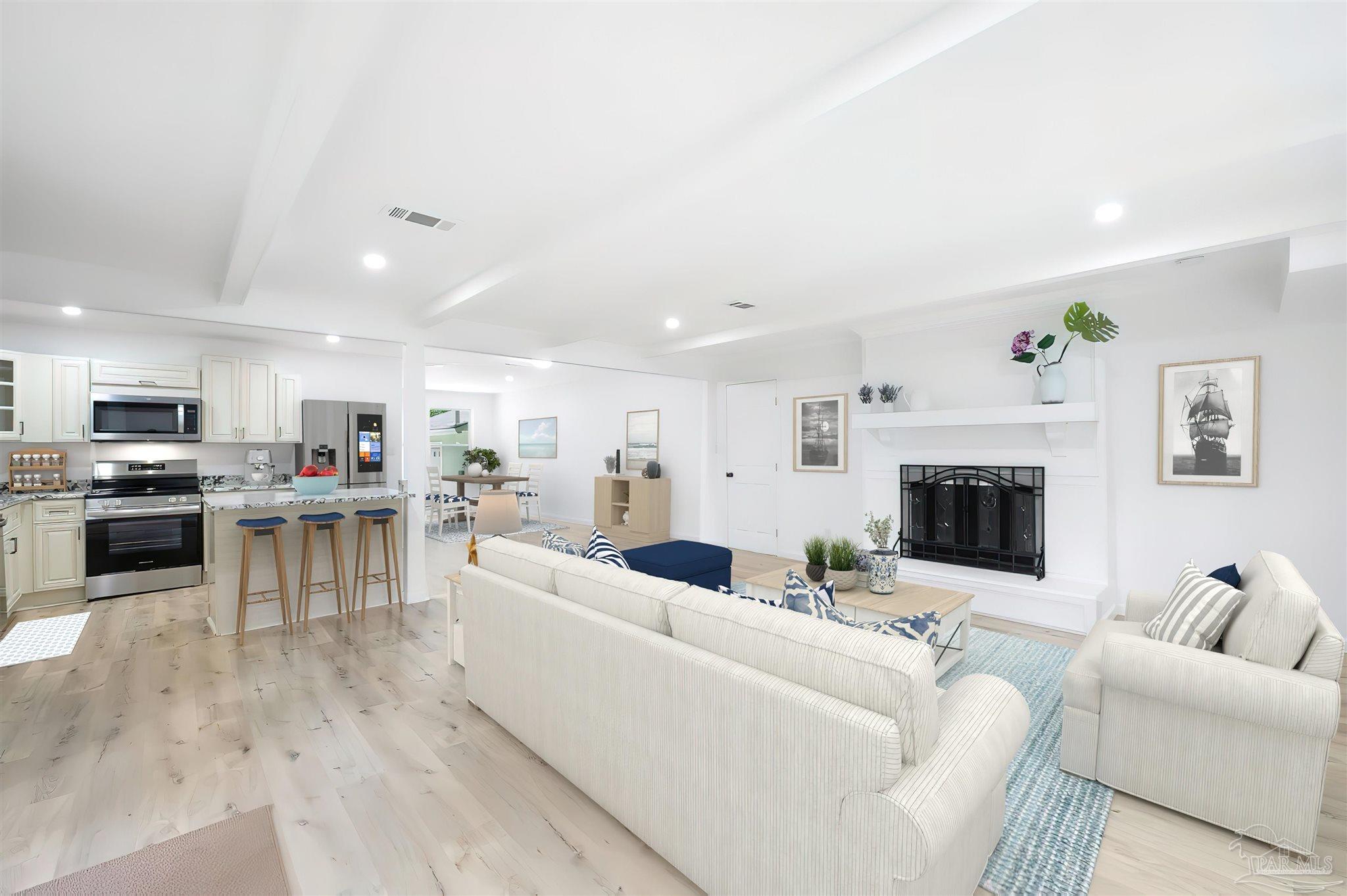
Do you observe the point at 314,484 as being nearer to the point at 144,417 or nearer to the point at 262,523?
the point at 262,523

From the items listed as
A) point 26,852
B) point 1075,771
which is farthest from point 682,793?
point 26,852

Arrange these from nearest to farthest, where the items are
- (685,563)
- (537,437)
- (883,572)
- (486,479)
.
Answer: (883,572)
(685,563)
(486,479)
(537,437)

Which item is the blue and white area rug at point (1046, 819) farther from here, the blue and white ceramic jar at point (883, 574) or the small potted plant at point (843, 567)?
the small potted plant at point (843, 567)

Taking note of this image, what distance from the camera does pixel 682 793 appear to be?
1.73 meters

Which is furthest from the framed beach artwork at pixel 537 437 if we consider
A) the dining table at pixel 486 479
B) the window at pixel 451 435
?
the dining table at pixel 486 479

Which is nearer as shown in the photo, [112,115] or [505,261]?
[112,115]

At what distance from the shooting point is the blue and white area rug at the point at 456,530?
7830 millimetres

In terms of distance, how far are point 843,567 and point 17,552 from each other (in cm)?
603

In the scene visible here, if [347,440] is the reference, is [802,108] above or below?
above

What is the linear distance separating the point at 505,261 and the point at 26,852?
3.22 meters

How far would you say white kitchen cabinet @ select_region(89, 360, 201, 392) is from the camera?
5.15 meters

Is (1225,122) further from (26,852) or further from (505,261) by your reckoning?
(26,852)

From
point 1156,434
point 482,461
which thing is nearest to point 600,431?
point 482,461

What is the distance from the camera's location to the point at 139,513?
4.94m
